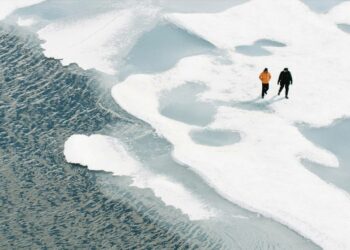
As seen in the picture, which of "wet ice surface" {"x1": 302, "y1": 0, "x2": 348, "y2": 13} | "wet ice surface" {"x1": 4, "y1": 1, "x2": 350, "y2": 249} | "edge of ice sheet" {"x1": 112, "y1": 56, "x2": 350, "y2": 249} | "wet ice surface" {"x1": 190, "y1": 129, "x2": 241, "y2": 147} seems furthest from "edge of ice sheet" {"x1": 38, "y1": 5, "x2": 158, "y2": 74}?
"wet ice surface" {"x1": 302, "y1": 0, "x2": 348, "y2": 13}

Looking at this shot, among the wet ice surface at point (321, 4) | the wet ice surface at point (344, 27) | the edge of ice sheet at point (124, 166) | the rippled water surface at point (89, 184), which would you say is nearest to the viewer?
the rippled water surface at point (89, 184)

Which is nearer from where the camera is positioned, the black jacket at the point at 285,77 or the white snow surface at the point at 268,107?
the white snow surface at the point at 268,107

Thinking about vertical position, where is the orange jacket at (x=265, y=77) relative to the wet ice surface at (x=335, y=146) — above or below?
above

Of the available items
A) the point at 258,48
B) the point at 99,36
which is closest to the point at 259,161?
the point at 258,48

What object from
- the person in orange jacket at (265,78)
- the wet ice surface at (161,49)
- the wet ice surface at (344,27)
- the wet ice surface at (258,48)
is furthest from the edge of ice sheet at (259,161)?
the wet ice surface at (344,27)

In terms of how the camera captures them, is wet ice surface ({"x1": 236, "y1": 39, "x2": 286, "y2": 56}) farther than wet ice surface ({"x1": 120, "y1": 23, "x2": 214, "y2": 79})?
Yes

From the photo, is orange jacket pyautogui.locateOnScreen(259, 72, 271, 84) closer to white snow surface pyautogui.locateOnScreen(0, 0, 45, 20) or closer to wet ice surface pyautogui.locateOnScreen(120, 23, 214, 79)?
wet ice surface pyautogui.locateOnScreen(120, 23, 214, 79)

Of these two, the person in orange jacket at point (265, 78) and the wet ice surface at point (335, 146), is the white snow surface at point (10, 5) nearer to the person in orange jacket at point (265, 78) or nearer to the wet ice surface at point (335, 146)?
the person in orange jacket at point (265, 78)
